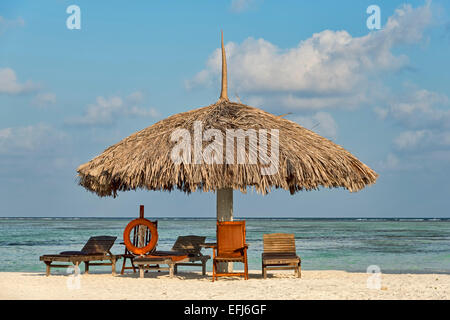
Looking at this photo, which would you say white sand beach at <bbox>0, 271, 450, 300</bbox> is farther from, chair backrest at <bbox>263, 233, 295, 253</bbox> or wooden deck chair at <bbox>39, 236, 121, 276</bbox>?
chair backrest at <bbox>263, 233, 295, 253</bbox>

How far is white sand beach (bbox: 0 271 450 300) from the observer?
6.26 m

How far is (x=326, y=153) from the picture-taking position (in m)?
8.34

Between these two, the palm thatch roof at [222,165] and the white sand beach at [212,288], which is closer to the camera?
the white sand beach at [212,288]

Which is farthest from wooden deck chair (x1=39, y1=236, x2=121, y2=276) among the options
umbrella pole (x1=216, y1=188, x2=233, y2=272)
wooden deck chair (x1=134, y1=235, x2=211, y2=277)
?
umbrella pole (x1=216, y1=188, x2=233, y2=272)

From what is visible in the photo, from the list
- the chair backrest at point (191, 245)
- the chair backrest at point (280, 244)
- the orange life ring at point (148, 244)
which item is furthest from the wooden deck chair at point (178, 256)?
the chair backrest at point (280, 244)

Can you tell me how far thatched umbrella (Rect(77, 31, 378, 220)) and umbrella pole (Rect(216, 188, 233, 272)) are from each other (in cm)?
1

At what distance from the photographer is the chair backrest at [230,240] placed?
7.62 metres

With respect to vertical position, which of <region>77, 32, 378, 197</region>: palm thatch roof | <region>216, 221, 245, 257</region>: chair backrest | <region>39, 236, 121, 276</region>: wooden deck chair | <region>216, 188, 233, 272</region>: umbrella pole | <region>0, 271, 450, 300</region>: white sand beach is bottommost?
<region>0, 271, 450, 300</region>: white sand beach

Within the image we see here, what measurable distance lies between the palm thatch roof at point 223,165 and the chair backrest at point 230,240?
0.51 m

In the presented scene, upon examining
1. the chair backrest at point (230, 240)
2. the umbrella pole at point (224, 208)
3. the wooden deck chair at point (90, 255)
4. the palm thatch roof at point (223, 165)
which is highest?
the palm thatch roof at point (223, 165)

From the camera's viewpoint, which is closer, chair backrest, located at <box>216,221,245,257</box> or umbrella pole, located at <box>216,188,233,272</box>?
chair backrest, located at <box>216,221,245,257</box>

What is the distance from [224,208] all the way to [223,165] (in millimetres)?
980

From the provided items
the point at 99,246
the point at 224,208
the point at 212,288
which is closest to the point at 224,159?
the point at 224,208

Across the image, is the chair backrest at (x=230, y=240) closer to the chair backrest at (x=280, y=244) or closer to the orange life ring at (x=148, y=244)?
the chair backrest at (x=280, y=244)
